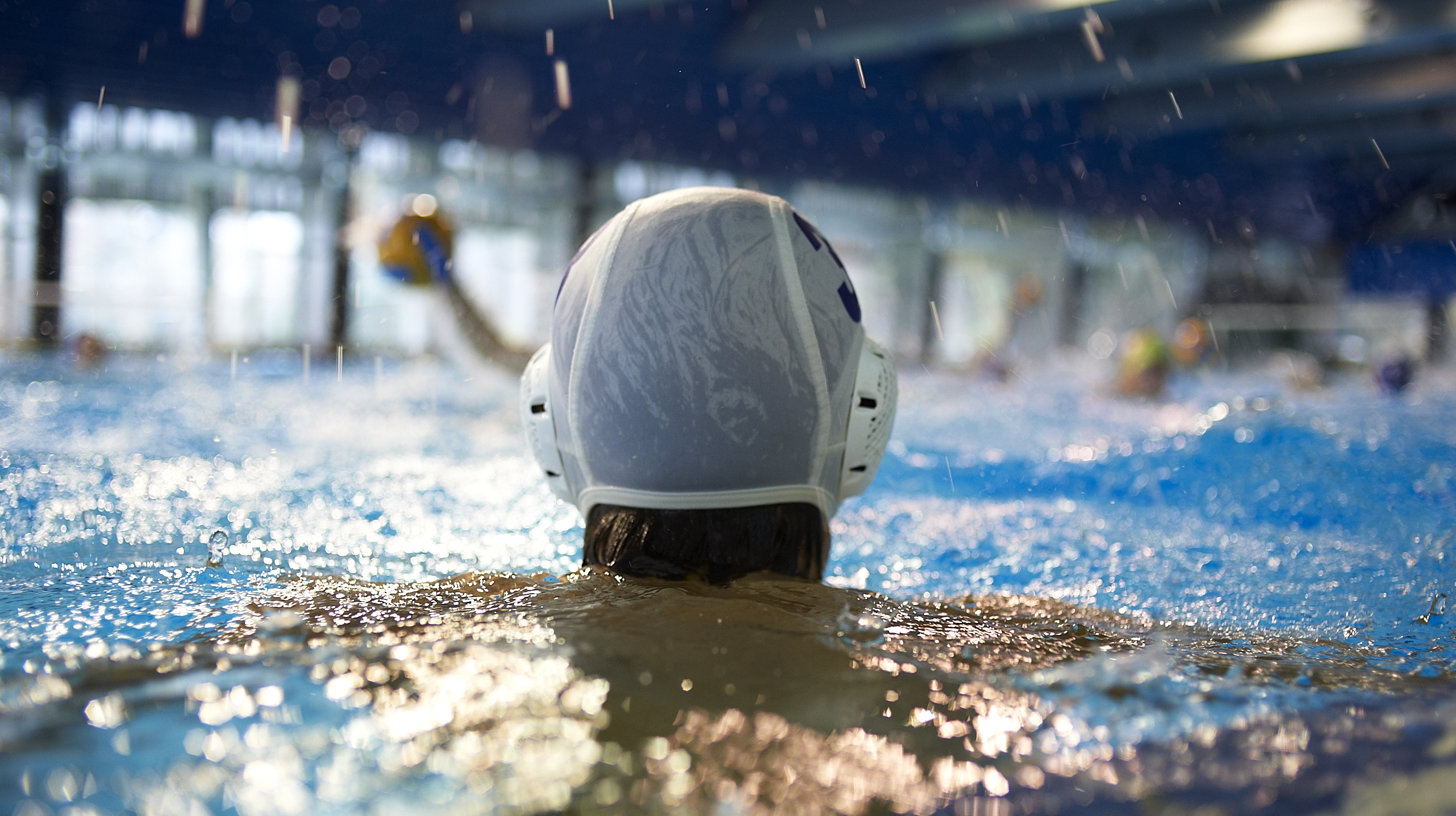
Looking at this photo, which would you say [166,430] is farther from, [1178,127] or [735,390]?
[1178,127]

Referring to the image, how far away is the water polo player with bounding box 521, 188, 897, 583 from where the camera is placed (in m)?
1.59

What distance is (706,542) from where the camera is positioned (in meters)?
1.66

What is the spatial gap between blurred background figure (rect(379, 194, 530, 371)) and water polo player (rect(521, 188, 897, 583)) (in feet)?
19.7

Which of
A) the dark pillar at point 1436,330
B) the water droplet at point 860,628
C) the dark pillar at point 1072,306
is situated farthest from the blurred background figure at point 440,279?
the dark pillar at point 1436,330

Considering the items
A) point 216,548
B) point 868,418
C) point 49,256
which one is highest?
point 49,256

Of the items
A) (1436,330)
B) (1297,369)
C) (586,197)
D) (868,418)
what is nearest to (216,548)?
(868,418)

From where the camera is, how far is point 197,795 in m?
0.85

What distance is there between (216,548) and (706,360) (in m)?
1.41

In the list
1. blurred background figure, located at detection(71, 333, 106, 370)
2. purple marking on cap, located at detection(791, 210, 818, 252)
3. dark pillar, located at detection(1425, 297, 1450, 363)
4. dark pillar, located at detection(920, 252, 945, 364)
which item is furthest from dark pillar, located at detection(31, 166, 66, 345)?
dark pillar, located at detection(1425, 297, 1450, 363)

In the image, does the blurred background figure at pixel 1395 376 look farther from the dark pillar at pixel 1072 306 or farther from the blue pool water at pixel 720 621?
the dark pillar at pixel 1072 306

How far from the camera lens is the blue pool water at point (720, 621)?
91 centimetres

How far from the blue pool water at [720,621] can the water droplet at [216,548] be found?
3cm

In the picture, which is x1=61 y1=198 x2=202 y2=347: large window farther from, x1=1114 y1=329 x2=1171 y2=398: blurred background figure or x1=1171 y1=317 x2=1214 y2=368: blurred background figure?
x1=1171 y1=317 x2=1214 y2=368: blurred background figure

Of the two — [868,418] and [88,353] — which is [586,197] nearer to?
[88,353]
